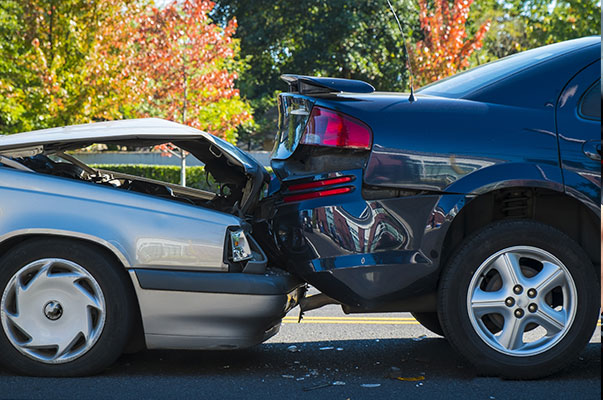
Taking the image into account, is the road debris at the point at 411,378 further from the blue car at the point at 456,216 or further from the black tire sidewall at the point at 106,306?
the black tire sidewall at the point at 106,306

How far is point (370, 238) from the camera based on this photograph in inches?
145

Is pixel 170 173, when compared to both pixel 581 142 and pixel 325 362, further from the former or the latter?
pixel 581 142

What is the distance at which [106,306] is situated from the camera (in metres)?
3.67

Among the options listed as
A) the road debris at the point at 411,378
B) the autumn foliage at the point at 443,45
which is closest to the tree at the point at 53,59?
the autumn foliage at the point at 443,45

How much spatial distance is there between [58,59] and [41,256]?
14.0 metres

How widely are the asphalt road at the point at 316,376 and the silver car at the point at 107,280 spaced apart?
7.7 inches

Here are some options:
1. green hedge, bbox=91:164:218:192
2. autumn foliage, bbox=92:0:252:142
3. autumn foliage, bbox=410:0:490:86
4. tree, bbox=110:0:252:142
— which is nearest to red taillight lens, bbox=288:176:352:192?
autumn foliage, bbox=92:0:252:142

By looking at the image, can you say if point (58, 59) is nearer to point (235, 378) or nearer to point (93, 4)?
point (93, 4)

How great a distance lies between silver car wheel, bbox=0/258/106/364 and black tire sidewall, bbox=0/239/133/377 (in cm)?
2

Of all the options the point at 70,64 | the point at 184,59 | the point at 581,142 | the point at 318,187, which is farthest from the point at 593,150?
A: the point at 184,59

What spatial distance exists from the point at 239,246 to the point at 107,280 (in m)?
0.68

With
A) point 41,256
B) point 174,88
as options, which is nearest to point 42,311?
point 41,256

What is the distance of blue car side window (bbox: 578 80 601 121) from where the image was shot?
12.4 ft

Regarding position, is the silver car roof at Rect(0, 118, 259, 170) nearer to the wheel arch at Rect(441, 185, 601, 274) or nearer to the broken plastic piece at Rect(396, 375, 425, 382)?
the wheel arch at Rect(441, 185, 601, 274)
